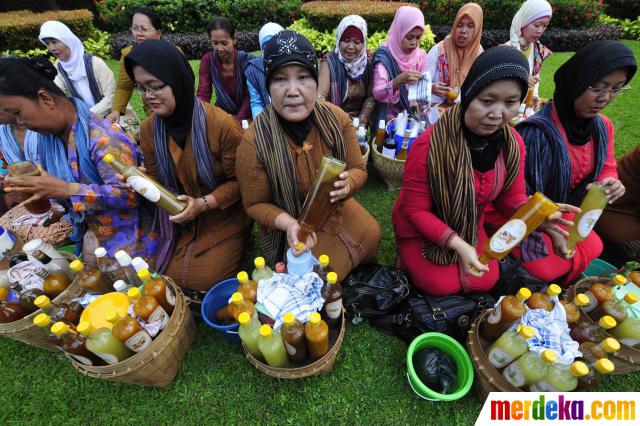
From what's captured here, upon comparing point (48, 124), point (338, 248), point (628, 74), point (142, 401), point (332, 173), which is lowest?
point (142, 401)

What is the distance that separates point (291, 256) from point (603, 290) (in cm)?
185

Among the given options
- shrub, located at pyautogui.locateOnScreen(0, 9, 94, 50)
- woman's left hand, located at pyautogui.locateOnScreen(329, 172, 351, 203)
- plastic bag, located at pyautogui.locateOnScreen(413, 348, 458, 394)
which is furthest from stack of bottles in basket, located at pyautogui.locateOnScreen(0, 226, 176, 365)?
shrub, located at pyautogui.locateOnScreen(0, 9, 94, 50)

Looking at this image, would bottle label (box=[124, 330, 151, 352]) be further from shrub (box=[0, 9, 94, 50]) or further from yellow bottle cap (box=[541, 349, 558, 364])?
shrub (box=[0, 9, 94, 50])

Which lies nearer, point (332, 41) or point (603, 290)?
point (603, 290)

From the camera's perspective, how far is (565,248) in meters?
2.04

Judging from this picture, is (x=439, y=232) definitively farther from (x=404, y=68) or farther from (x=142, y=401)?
(x=404, y=68)

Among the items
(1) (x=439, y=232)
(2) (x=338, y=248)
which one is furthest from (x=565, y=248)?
(2) (x=338, y=248)

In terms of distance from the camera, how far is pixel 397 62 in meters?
3.76

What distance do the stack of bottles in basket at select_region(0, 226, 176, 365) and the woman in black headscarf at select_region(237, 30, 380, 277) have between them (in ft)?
2.62

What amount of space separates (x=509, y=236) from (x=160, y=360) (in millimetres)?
2068

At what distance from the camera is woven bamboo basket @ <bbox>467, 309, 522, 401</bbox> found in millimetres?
1645

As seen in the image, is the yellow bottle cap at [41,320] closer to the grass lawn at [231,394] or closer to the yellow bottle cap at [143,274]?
the yellow bottle cap at [143,274]

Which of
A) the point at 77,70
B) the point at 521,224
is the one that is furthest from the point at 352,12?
the point at 521,224

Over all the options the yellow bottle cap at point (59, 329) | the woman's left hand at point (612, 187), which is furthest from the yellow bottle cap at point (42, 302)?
the woman's left hand at point (612, 187)
